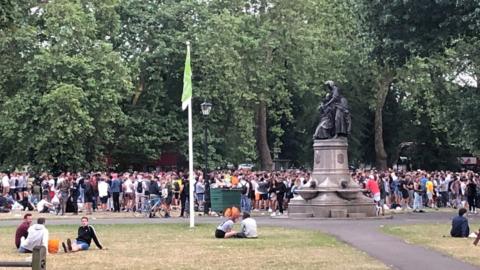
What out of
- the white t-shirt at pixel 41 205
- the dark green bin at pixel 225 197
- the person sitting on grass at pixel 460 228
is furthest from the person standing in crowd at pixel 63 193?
the person sitting on grass at pixel 460 228

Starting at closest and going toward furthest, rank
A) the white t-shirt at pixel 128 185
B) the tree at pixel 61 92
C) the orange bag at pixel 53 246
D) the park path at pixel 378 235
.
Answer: the park path at pixel 378 235 → the orange bag at pixel 53 246 → the white t-shirt at pixel 128 185 → the tree at pixel 61 92

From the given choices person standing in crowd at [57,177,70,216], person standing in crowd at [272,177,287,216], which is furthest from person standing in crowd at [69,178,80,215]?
person standing in crowd at [272,177,287,216]

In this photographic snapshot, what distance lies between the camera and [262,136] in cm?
6688

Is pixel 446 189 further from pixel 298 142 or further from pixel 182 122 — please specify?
pixel 298 142

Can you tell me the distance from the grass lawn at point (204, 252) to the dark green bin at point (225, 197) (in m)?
9.49

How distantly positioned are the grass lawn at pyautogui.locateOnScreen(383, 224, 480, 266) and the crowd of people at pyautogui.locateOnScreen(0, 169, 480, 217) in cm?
823

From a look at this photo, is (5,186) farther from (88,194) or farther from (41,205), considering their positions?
(88,194)

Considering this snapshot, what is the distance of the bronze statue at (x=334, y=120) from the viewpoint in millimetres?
35688

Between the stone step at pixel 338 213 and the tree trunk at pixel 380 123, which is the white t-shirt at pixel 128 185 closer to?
the stone step at pixel 338 213

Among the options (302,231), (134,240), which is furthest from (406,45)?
(134,240)

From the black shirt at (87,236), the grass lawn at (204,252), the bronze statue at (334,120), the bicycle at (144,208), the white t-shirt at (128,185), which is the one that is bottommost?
the grass lawn at (204,252)

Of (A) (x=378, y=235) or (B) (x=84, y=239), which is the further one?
(A) (x=378, y=235)

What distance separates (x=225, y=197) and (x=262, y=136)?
2887 centimetres

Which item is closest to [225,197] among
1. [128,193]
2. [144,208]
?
[144,208]
